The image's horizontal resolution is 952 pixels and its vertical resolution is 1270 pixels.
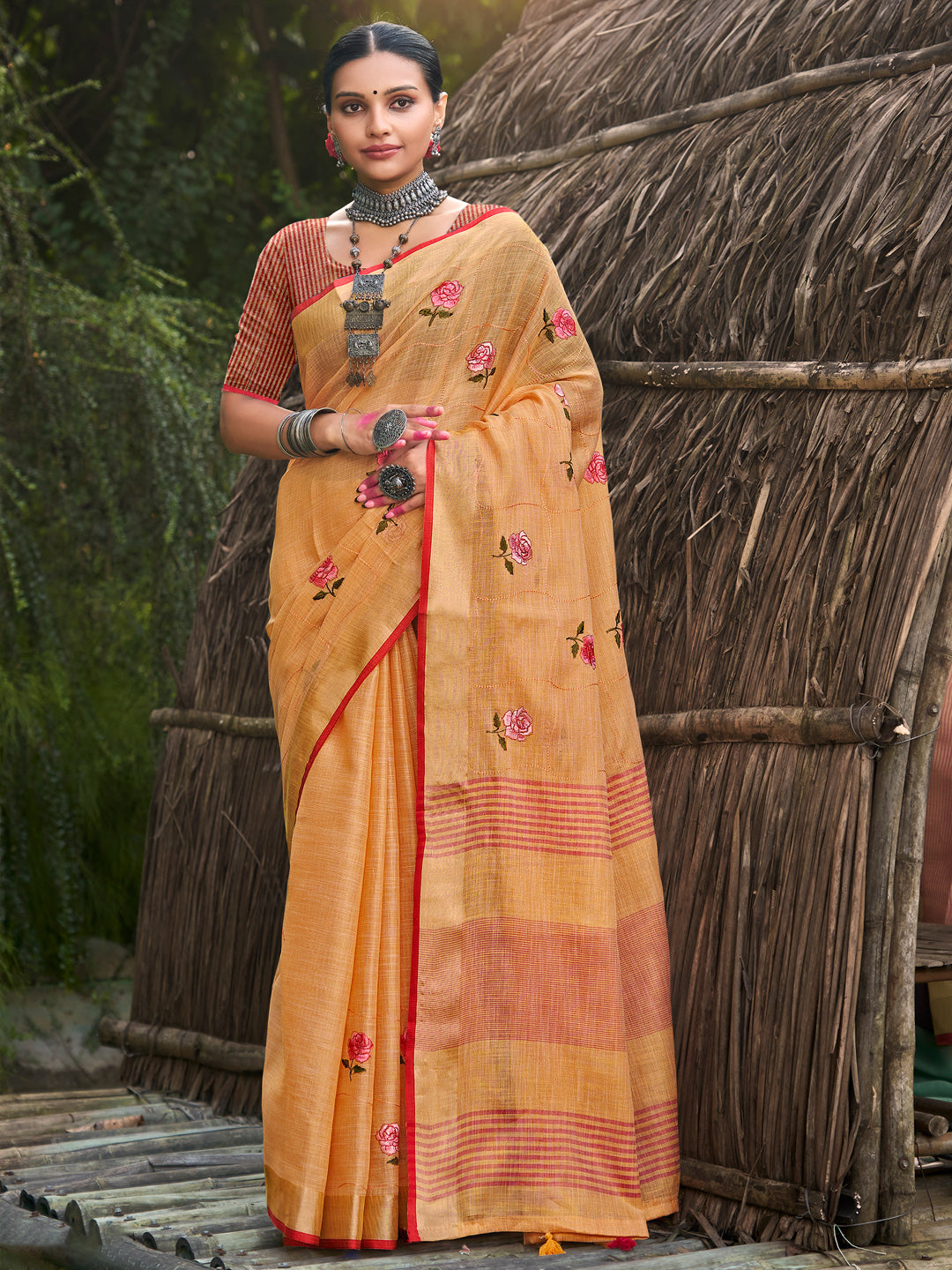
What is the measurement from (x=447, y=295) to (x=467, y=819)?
0.93 metres

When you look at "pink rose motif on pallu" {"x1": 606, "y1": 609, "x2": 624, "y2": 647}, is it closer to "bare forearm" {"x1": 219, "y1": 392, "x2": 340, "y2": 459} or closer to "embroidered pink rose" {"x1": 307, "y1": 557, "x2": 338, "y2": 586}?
"embroidered pink rose" {"x1": 307, "y1": 557, "x2": 338, "y2": 586}

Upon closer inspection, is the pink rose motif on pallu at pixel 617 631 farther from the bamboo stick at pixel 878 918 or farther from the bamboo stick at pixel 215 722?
the bamboo stick at pixel 215 722

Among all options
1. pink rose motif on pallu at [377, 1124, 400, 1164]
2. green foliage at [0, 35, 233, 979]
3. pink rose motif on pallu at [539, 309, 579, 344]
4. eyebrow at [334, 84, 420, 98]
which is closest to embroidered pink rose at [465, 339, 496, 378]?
pink rose motif on pallu at [539, 309, 579, 344]

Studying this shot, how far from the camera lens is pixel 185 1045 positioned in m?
3.75

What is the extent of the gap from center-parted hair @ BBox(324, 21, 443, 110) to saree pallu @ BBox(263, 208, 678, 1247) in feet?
1.09

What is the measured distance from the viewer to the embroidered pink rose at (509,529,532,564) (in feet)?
8.21

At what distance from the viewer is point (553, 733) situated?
2484 millimetres

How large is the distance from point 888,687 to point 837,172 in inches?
45.1

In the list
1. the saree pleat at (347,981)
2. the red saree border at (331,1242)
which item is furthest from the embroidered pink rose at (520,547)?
the red saree border at (331,1242)

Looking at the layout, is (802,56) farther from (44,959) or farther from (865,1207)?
(44,959)

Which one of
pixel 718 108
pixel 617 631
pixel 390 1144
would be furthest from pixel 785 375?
pixel 390 1144

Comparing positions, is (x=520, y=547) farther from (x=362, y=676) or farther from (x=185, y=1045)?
(x=185, y=1045)

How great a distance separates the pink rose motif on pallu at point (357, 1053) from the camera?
Result: 2.34 m

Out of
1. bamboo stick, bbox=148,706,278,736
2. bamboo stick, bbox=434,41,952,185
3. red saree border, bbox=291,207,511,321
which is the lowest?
bamboo stick, bbox=148,706,278,736
